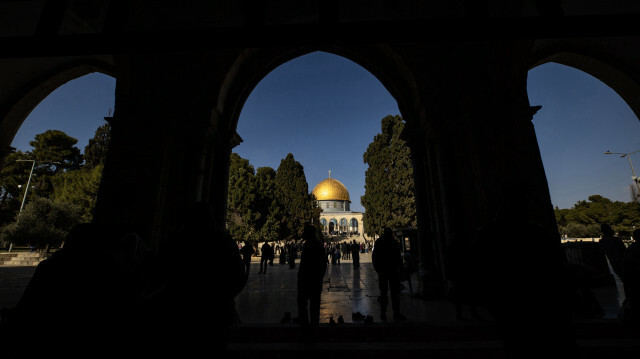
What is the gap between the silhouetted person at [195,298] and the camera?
176 cm

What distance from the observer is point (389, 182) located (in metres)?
27.0

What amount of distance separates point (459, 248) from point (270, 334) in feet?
12.4

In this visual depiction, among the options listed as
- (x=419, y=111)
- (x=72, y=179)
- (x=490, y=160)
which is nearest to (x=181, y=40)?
(x=490, y=160)

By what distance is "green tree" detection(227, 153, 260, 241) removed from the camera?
25.8 m

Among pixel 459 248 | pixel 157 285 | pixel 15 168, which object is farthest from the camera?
pixel 15 168

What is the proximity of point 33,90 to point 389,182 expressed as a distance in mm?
25324

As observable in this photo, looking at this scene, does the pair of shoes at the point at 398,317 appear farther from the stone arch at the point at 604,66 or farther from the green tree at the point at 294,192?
the green tree at the point at 294,192

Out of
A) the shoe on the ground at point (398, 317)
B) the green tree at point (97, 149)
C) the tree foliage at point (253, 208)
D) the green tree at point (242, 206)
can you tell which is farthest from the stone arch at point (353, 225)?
the shoe on the ground at point (398, 317)

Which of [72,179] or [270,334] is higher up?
[72,179]

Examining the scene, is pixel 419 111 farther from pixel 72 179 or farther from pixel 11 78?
pixel 72 179

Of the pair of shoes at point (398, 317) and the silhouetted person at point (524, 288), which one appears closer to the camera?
the silhouetted person at point (524, 288)

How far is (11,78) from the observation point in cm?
673

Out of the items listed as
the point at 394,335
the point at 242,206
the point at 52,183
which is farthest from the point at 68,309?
the point at 52,183

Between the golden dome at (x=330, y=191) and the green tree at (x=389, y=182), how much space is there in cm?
A: 3999
